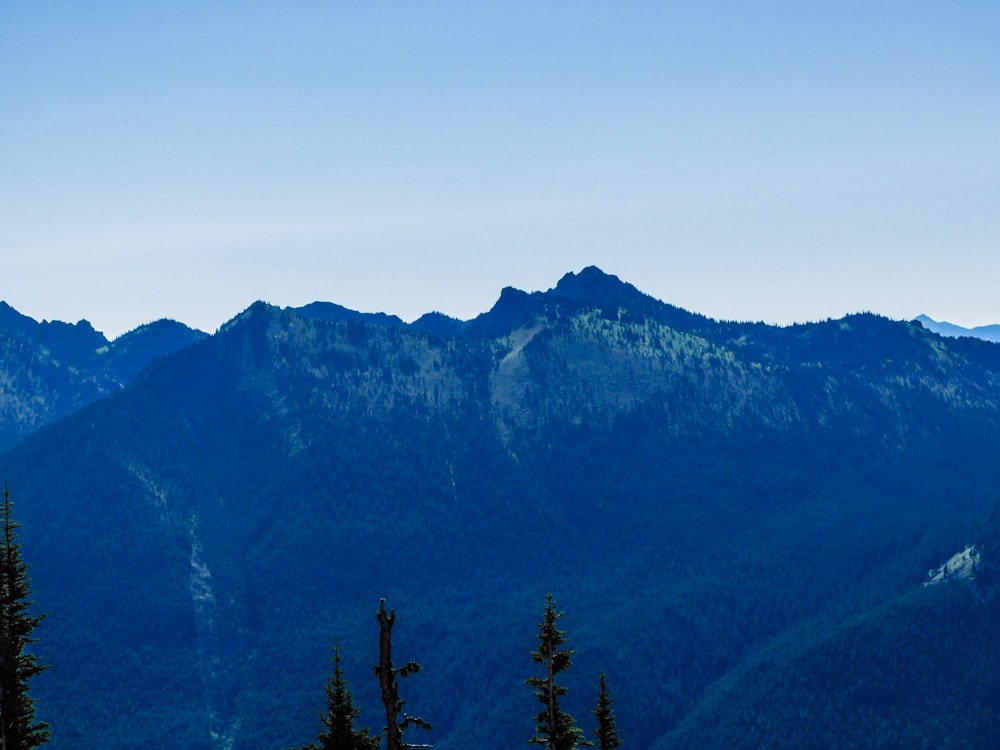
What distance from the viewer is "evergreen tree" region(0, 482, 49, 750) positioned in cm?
5891

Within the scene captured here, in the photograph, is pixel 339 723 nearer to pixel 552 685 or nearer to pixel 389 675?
pixel 389 675

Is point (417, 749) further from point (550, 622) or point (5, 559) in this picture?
point (5, 559)

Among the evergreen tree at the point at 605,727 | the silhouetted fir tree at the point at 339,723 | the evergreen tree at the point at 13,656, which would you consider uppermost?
the evergreen tree at the point at 13,656

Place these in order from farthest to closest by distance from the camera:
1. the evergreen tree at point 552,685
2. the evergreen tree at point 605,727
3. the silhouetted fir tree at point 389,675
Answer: the evergreen tree at point 605,727, the evergreen tree at point 552,685, the silhouetted fir tree at point 389,675

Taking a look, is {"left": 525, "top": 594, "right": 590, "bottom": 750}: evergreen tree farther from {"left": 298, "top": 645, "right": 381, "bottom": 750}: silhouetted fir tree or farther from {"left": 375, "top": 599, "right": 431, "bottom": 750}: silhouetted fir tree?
{"left": 375, "top": 599, "right": 431, "bottom": 750}: silhouetted fir tree

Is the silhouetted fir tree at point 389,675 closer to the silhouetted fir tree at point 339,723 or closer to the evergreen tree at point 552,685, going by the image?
the silhouetted fir tree at point 339,723

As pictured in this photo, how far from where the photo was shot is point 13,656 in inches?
2338

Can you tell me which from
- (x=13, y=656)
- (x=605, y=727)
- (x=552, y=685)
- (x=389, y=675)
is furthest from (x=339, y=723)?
(x=605, y=727)

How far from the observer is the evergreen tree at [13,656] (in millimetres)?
58906

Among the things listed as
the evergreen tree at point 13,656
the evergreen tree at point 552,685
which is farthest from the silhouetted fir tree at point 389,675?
the evergreen tree at point 13,656

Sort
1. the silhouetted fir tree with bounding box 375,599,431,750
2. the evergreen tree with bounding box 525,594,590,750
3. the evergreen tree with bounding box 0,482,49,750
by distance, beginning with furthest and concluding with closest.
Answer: the evergreen tree with bounding box 0,482,49,750 < the evergreen tree with bounding box 525,594,590,750 < the silhouetted fir tree with bounding box 375,599,431,750

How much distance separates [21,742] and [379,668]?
96.7 ft

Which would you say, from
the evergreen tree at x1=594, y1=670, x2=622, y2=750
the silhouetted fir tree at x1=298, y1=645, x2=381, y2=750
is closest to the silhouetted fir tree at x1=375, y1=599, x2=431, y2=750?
the silhouetted fir tree at x1=298, y1=645, x2=381, y2=750

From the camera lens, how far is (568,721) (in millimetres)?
58531
